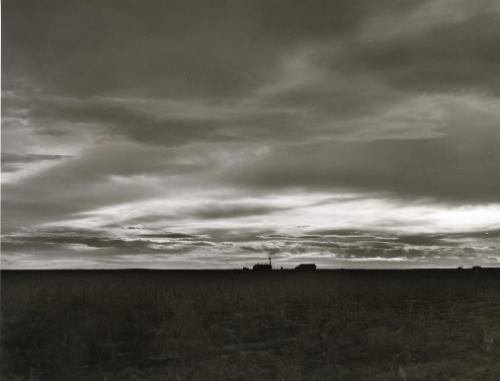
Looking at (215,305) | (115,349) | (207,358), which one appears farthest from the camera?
(215,305)

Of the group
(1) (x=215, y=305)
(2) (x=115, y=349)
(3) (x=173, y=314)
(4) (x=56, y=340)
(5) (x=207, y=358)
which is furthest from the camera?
→ (1) (x=215, y=305)

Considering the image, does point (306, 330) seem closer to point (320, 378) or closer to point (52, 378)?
point (320, 378)

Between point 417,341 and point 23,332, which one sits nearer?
point 417,341

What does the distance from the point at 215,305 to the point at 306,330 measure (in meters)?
10.5

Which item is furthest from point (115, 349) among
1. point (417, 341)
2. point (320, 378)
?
point (417, 341)

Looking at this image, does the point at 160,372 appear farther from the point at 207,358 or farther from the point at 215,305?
the point at 215,305

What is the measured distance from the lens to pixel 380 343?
16.4 m

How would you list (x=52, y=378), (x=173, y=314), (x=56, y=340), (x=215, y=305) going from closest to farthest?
(x=52, y=378), (x=56, y=340), (x=173, y=314), (x=215, y=305)

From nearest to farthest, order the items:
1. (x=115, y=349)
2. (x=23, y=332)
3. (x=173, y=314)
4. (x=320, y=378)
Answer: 1. (x=320, y=378)
2. (x=115, y=349)
3. (x=23, y=332)
4. (x=173, y=314)

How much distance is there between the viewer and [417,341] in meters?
16.7

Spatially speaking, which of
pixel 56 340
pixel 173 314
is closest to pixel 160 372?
pixel 56 340

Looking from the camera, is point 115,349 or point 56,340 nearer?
point 115,349

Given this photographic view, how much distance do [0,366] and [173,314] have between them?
12622mm

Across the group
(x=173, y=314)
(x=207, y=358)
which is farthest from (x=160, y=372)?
(x=173, y=314)
